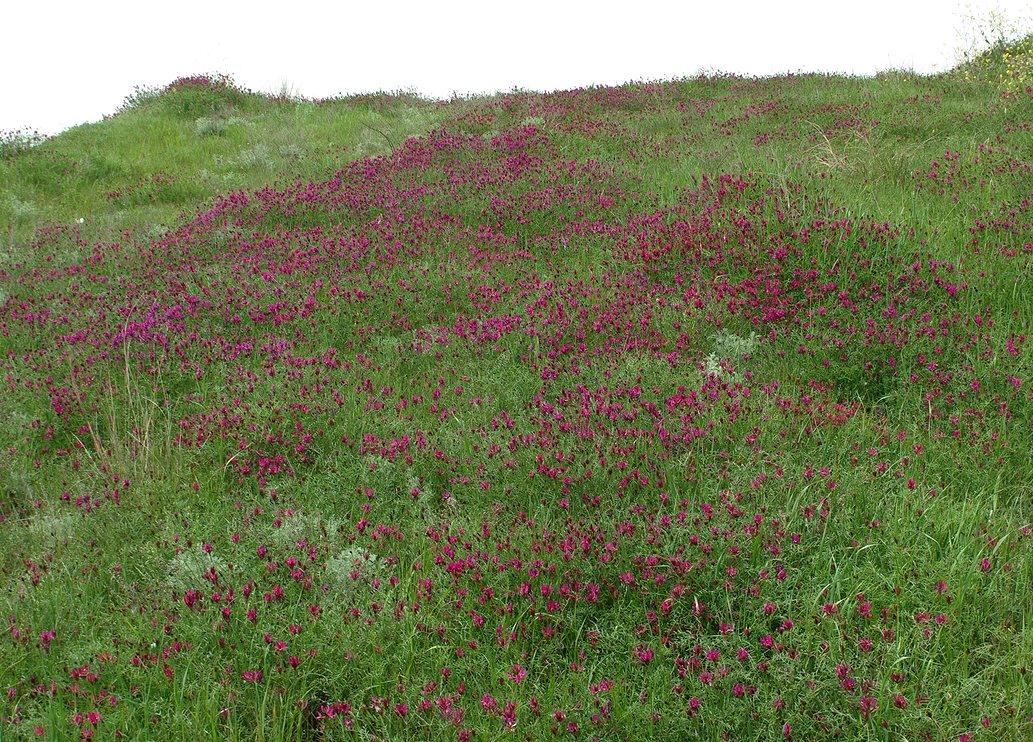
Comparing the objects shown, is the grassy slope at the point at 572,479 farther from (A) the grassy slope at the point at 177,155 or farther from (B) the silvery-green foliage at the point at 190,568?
(A) the grassy slope at the point at 177,155

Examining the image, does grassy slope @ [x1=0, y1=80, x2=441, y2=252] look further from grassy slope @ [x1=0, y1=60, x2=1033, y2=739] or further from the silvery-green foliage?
the silvery-green foliage

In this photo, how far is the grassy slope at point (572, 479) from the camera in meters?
2.68

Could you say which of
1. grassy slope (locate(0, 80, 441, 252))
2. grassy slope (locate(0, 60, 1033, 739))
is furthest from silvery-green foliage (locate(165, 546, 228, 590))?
grassy slope (locate(0, 80, 441, 252))

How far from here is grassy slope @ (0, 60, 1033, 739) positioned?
2678 millimetres

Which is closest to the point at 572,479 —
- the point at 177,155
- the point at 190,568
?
the point at 190,568

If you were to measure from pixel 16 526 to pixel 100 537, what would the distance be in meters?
0.65

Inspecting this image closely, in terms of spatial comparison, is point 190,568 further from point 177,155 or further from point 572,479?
point 177,155

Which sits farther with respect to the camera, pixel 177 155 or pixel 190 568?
pixel 177 155

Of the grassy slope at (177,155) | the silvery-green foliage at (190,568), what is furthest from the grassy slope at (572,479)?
the grassy slope at (177,155)

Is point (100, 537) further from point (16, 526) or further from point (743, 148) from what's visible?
point (743, 148)

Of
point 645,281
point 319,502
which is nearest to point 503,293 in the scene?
point 645,281

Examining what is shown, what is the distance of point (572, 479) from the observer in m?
3.75

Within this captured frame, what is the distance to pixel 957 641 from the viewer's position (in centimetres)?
270

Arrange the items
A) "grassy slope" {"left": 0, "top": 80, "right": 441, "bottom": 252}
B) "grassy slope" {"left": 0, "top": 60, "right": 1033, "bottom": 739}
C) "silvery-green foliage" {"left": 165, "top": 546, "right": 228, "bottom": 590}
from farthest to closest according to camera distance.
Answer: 1. "grassy slope" {"left": 0, "top": 80, "right": 441, "bottom": 252}
2. "silvery-green foliage" {"left": 165, "top": 546, "right": 228, "bottom": 590}
3. "grassy slope" {"left": 0, "top": 60, "right": 1033, "bottom": 739}
